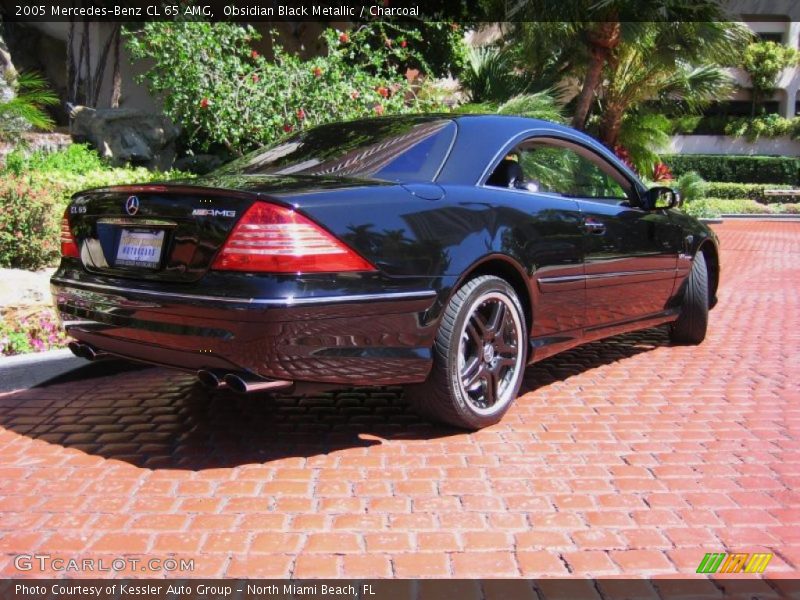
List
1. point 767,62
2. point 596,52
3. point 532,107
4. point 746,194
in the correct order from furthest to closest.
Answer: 1. point 767,62
2. point 746,194
3. point 596,52
4. point 532,107

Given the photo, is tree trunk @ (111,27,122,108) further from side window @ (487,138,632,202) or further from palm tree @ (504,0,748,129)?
side window @ (487,138,632,202)

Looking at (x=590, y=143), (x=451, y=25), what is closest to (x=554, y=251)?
(x=590, y=143)

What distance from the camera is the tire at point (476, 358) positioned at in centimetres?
349

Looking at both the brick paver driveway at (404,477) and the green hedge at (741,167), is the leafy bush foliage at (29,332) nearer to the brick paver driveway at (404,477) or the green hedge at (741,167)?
the brick paver driveway at (404,477)

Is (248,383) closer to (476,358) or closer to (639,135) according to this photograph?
(476,358)

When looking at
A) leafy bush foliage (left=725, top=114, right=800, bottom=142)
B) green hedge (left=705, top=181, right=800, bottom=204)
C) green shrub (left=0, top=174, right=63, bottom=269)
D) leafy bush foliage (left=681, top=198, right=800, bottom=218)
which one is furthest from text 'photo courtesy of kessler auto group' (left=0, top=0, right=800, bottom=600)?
leafy bush foliage (left=725, top=114, right=800, bottom=142)

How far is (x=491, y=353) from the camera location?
379cm

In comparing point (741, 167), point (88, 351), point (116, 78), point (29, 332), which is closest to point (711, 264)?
point (88, 351)

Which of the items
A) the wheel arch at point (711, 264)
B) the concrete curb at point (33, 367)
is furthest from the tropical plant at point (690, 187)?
the concrete curb at point (33, 367)

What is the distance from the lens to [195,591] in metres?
2.35

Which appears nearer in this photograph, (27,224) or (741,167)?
(27,224)

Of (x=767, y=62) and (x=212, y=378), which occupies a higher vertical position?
(x=767, y=62)

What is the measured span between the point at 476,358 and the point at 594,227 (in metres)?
1.28

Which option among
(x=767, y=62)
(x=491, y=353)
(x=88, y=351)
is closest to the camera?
(x=88, y=351)
